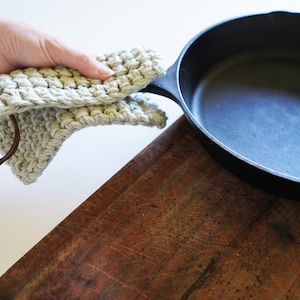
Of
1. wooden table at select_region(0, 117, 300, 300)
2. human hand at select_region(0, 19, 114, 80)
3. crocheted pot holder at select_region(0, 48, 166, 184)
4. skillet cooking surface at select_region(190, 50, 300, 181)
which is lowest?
wooden table at select_region(0, 117, 300, 300)

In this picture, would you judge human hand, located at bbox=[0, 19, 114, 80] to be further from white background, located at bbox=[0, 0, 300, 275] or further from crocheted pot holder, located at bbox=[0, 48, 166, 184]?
white background, located at bbox=[0, 0, 300, 275]

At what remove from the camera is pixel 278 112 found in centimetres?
57

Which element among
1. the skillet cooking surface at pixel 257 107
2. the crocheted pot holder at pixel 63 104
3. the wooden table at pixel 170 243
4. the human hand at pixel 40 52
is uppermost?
the human hand at pixel 40 52

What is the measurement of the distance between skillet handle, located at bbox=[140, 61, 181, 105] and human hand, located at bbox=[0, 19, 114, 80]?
0.05 metres

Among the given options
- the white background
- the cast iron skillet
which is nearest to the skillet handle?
the cast iron skillet

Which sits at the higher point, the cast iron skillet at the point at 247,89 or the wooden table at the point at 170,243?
the cast iron skillet at the point at 247,89

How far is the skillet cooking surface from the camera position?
20.5 inches

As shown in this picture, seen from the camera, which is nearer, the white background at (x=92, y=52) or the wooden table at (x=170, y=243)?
the wooden table at (x=170, y=243)

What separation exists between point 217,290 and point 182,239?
62 millimetres

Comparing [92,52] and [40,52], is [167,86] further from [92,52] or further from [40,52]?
[92,52]

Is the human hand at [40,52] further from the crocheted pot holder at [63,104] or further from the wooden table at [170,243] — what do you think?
the wooden table at [170,243]

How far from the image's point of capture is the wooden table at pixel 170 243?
1.39 feet

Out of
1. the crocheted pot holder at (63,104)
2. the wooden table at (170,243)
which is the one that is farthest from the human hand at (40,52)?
the wooden table at (170,243)

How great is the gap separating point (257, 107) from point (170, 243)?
23cm
